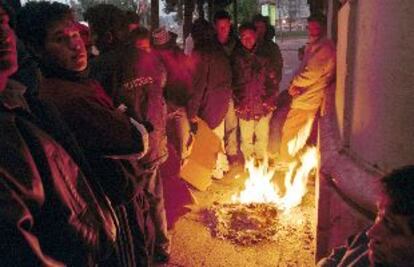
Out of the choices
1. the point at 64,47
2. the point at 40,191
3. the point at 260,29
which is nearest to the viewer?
the point at 40,191

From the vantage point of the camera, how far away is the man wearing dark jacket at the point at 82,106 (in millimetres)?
2422

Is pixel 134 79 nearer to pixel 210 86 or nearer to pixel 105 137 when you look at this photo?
pixel 105 137

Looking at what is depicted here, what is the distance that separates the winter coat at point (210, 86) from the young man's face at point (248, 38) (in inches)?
16.1

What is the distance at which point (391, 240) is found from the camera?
1.95m

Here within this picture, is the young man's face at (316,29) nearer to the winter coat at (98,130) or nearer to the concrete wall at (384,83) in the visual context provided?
the concrete wall at (384,83)

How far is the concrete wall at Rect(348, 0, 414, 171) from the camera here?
248 centimetres

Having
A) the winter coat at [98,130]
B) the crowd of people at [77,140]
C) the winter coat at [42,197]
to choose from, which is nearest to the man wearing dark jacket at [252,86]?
the crowd of people at [77,140]

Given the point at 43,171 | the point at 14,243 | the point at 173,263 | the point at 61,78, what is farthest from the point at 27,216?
the point at 173,263

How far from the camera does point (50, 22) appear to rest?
2.50 meters

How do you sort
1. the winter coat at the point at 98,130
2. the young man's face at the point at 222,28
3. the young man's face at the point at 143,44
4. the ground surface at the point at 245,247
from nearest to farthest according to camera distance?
the winter coat at the point at 98,130, the young man's face at the point at 143,44, the ground surface at the point at 245,247, the young man's face at the point at 222,28

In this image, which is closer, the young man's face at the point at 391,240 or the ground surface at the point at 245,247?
the young man's face at the point at 391,240

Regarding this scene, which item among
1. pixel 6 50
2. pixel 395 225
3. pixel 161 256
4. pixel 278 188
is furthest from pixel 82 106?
pixel 278 188

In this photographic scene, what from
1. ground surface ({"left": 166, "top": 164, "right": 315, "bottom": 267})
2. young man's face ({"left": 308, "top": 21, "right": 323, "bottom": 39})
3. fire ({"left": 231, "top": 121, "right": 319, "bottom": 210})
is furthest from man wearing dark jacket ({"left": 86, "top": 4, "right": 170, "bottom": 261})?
young man's face ({"left": 308, "top": 21, "right": 323, "bottom": 39})

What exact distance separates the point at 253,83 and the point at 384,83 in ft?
14.2
